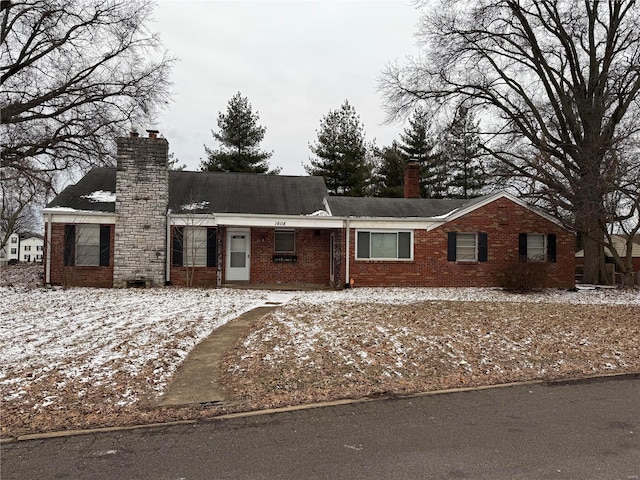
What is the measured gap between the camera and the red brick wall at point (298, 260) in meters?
16.6

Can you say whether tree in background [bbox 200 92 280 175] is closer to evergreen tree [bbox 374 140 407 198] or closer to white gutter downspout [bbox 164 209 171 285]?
evergreen tree [bbox 374 140 407 198]

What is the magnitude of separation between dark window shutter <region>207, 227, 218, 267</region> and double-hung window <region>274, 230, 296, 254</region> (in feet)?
7.02

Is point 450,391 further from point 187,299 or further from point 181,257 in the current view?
point 181,257

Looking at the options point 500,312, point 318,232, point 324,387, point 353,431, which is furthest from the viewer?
point 318,232

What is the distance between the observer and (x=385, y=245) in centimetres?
1631

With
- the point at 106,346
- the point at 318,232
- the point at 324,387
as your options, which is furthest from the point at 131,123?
the point at 324,387

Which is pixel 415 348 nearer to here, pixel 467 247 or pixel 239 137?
pixel 467 247

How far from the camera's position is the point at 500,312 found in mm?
10305

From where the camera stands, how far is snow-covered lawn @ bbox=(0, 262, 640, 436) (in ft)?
16.9

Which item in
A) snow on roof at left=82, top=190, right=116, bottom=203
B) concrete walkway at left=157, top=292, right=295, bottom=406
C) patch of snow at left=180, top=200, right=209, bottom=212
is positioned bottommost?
concrete walkway at left=157, top=292, right=295, bottom=406

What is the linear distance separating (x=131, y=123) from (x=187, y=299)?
10565 millimetres

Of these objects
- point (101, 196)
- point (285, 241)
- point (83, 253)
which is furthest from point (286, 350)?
point (101, 196)

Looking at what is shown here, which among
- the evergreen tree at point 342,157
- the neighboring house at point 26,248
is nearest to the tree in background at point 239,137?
the evergreen tree at point 342,157

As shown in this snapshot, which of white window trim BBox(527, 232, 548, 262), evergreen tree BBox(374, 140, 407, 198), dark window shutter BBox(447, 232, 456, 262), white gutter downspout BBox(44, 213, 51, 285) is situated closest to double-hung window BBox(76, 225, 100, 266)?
white gutter downspout BBox(44, 213, 51, 285)
